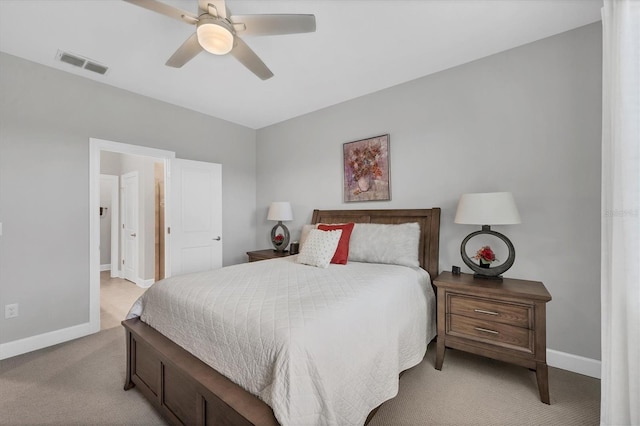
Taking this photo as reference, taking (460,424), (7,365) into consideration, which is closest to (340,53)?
(460,424)

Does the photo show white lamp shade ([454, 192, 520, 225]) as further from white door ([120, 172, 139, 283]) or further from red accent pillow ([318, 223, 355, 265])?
white door ([120, 172, 139, 283])

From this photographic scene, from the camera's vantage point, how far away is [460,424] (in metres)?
1.68

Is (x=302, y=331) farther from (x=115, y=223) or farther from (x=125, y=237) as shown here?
(x=115, y=223)

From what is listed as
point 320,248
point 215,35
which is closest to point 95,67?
point 215,35

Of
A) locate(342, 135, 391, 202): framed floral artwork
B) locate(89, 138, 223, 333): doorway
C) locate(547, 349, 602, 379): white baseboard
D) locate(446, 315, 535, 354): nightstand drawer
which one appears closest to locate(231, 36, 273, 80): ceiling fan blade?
locate(342, 135, 391, 202): framed floral artwork

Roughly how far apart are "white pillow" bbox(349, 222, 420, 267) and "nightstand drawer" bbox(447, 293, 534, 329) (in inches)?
19.0

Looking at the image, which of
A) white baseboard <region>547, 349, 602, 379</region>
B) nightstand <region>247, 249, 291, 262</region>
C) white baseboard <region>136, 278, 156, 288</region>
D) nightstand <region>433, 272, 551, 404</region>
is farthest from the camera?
white baseboard <region>136, 278, 156, 288</region>

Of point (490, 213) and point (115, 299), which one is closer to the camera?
point (490, 213)

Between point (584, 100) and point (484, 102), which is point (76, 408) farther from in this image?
point (584, 100)

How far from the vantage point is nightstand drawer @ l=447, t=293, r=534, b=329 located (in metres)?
1.96

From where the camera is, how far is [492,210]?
2168mm

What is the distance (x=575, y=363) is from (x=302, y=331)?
2416 mm

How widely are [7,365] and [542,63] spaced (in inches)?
206

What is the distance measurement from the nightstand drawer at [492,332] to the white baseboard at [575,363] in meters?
0.65
